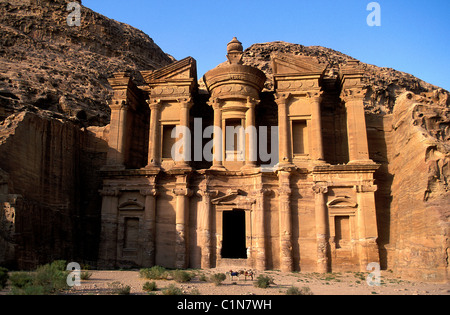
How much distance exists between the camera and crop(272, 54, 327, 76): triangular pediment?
81.3ft

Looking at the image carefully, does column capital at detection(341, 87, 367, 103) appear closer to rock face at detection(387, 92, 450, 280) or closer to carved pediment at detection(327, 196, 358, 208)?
rock face at detection(387, 92, 450, 280)

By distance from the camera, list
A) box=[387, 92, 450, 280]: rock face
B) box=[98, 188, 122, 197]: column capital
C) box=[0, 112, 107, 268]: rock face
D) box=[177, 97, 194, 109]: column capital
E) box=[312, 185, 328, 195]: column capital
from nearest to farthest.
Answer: box=[387, 92, 450, 280]: rock face → box=[0, 112, 107, 268]: rock face → box=[312, 185, 328, 195]: column capital → box=[98, 188, 122, 197]: column capital → box=[177, 97, 194, 109]: column capital

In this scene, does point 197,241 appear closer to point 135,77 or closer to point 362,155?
point 362,155

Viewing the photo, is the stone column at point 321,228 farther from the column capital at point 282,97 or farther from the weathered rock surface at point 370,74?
the weathered rock surface at point 370,74

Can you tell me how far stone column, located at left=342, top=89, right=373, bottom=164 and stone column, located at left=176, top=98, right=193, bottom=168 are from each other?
9.23 meters

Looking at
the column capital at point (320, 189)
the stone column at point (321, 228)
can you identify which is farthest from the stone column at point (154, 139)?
the stone column at point (321, 228)

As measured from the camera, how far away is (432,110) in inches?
872

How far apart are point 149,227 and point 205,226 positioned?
3.10m

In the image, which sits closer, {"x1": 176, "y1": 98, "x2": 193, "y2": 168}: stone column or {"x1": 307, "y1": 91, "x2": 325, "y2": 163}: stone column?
{"x1": 307, "y1": 91, "x2": 325, "y2": 163}: stone column

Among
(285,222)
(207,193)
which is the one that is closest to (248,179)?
(207,193)

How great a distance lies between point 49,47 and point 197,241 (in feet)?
103

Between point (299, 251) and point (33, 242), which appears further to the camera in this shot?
point (299, 251)

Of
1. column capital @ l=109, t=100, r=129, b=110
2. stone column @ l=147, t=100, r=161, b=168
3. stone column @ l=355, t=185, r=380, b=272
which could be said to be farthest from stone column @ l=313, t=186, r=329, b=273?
column capital @ l=109, t=100, r=129, b=110
